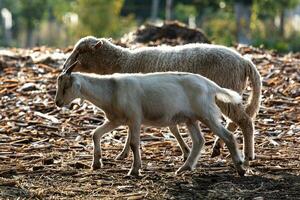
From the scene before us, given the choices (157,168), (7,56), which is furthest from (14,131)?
(7,56)

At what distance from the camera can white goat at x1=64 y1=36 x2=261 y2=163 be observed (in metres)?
8.30

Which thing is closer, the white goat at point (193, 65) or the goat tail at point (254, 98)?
the white goat at point (193, 65)

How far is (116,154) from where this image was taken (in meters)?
8.90

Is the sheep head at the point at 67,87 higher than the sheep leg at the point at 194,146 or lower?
higher

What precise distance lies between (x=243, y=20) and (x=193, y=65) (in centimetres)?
2503

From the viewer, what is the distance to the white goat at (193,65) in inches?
327

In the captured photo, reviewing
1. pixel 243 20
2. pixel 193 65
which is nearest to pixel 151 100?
pixel 193 65

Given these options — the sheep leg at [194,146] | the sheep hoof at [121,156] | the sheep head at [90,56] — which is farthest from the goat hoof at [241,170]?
the sheep head at [90,56]

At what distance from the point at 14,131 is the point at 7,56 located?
6.00 meters

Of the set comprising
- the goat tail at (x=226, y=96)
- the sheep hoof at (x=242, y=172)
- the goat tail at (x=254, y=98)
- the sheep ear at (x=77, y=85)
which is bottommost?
the sheep hoof at (x=242, y=172)

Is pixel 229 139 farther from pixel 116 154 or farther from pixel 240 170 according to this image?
pixel 116 154

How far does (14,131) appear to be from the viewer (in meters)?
10.3

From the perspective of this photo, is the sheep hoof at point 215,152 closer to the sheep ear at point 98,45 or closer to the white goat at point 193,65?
the white goat at point 193,65

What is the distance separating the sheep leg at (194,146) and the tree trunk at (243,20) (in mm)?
25064
